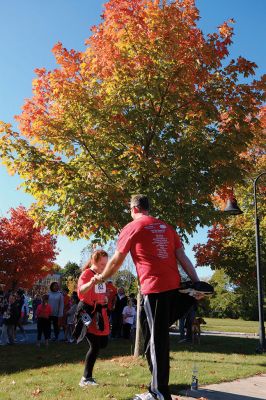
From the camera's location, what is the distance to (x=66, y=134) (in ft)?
31.6

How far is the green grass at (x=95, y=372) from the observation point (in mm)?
5418

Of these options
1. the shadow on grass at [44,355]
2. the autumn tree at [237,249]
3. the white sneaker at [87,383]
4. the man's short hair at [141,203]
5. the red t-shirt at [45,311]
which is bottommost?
the shadow on grass at [44,355]

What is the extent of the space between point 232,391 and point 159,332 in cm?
243

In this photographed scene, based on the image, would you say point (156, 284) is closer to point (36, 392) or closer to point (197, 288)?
point (197, 288)

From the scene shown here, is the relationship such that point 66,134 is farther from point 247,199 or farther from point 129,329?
point 247,199

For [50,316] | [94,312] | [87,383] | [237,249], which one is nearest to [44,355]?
[50,316]

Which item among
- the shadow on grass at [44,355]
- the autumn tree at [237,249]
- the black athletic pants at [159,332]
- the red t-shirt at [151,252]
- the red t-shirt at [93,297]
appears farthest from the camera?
the autumn tree at [237,249]

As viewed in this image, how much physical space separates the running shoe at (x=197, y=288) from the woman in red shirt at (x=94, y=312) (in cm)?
180

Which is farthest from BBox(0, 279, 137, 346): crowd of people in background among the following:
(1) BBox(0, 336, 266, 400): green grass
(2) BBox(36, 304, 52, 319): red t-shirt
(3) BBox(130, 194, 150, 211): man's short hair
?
(3) BBox(130, 194, 150, 211): man's short hair

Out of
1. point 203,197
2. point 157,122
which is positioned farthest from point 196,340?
point 157,122

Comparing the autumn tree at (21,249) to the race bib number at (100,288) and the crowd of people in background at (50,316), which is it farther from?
the race bib number at (100,288)

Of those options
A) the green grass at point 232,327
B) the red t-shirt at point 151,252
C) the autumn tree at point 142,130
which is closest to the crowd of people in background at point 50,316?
the autumn tree at point 142,130

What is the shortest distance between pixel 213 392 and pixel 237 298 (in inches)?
1379

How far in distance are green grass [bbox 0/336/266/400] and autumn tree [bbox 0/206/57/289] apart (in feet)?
56.4
